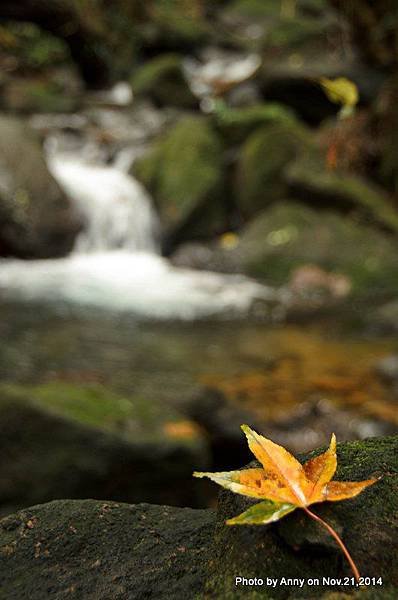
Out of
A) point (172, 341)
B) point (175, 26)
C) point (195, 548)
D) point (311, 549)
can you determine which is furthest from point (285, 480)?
point (175, 26)

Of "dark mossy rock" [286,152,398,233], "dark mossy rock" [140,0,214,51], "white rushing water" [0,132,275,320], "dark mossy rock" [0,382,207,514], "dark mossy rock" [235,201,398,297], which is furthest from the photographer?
"dark mossy rock" [140,0,214,51]

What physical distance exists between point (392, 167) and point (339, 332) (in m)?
4.48

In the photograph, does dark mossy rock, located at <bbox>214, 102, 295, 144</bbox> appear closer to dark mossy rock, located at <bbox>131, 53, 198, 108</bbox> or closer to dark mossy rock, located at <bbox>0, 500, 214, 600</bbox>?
dark mossy rock, located at <bbox>131, 53, 198, 108</bbox>

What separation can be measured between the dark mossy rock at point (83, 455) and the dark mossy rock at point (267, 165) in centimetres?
754

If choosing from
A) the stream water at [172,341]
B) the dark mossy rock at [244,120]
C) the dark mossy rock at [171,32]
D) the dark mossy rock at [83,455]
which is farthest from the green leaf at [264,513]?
the dark mossy rock at [171,32]

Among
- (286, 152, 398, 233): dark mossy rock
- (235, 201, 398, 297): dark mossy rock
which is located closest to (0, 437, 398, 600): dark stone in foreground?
(235, 201, 398, 297): dark mossy rock

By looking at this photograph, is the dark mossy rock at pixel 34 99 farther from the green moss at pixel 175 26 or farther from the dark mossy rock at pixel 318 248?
the dark mossy rock at pixel 318 248

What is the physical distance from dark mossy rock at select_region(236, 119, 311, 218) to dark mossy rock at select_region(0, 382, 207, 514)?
7.54 meters

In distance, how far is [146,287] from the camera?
8.80 m

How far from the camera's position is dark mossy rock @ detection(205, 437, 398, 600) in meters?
0.95

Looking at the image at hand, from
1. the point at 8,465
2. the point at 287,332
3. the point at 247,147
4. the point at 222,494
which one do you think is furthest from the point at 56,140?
the point at 222,494

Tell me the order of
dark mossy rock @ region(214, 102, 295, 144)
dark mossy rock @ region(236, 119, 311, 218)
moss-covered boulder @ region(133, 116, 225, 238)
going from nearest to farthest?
dark mossy rock @ region(236, 119, 311, 218)
moss-covered boulder @ region(133, 116, 225, 238)
dark mossy rock @ region(214, 102, 295, 144)

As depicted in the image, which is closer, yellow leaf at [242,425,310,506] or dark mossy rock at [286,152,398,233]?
yellow leaf at [242,425,310,506]

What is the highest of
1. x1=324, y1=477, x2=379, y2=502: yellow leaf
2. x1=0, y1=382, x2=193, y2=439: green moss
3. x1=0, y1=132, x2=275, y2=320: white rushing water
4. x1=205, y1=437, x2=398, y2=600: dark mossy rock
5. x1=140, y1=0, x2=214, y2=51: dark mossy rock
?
x1=140, y1=0, x2=214, y2=51: dark mossy rock
